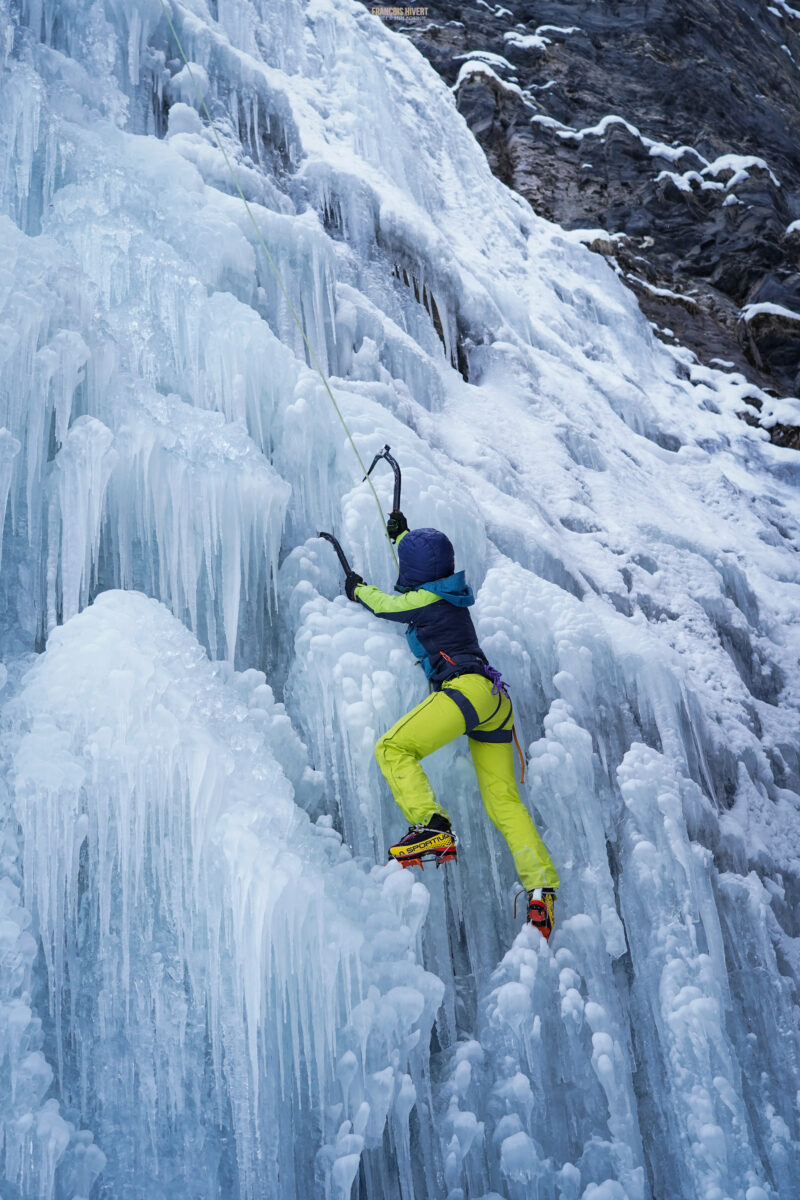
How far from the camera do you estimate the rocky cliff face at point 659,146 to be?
11.9 meters

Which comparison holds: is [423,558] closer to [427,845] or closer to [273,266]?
[427,845]

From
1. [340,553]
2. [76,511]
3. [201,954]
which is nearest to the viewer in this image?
[201,954]

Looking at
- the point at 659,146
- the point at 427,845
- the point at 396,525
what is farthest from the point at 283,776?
the point at 659,146

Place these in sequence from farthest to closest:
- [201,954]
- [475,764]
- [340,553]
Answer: [340,553]
[475,764]
[201,954]

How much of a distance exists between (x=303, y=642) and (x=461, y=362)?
13.9 feet

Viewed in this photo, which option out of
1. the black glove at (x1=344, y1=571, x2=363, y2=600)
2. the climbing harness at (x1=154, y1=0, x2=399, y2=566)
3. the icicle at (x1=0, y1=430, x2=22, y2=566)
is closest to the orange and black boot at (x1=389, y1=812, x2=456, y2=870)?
the black glove at (x1=344, y1=571, x2=363, y2=600)

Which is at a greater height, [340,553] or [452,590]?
[452,590]

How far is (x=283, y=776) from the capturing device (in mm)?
2867

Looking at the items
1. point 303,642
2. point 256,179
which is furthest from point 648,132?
point 303,642

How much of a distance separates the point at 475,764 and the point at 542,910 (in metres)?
0.57

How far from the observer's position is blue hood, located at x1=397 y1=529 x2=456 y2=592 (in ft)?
11.2

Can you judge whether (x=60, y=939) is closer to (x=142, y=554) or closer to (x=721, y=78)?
(x=142, y=554)

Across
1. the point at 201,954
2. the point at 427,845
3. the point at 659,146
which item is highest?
the point at 659,146

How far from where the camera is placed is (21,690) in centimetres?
285
